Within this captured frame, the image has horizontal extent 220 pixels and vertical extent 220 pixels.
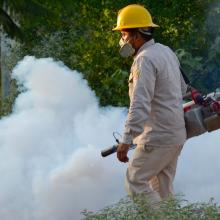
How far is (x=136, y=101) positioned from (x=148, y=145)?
41cm

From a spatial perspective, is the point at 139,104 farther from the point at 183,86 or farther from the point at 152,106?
the point at 183,86

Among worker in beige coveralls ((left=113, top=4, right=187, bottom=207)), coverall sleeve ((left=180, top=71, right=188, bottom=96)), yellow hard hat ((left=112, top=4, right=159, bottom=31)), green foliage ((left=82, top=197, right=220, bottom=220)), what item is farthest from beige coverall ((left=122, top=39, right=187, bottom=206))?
green foliage ((left=82, top=197, right=220, bottom=220))

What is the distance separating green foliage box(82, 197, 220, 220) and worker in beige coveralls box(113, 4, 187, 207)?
46.1 inches

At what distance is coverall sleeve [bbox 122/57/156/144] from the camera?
6691 mm

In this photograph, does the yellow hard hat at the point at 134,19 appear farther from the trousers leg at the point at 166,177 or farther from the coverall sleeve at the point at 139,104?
the trousers leg at the point at 166,177

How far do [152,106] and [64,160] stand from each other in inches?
73.6

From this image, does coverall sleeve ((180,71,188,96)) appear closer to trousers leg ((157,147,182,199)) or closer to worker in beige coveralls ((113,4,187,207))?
worker in beige coveralls ((113,4,187,207))

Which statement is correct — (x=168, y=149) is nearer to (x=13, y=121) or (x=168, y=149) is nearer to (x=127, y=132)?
(x=127, y=132)

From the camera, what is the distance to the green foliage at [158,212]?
5367 mm

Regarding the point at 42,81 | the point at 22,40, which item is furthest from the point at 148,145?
the point at 22,40

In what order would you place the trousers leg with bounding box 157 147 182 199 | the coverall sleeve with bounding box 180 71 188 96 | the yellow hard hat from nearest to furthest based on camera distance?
the yellow hard hat
the trousers leg with bounding box 157 147 182 199
the coverall sleeve with bounding box 180 71 188 96

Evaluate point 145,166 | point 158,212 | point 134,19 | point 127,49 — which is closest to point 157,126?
point 145,166

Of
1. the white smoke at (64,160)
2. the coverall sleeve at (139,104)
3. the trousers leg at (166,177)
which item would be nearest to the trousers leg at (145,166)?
the trousers leg at (166,177)

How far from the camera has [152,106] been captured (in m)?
6.98
